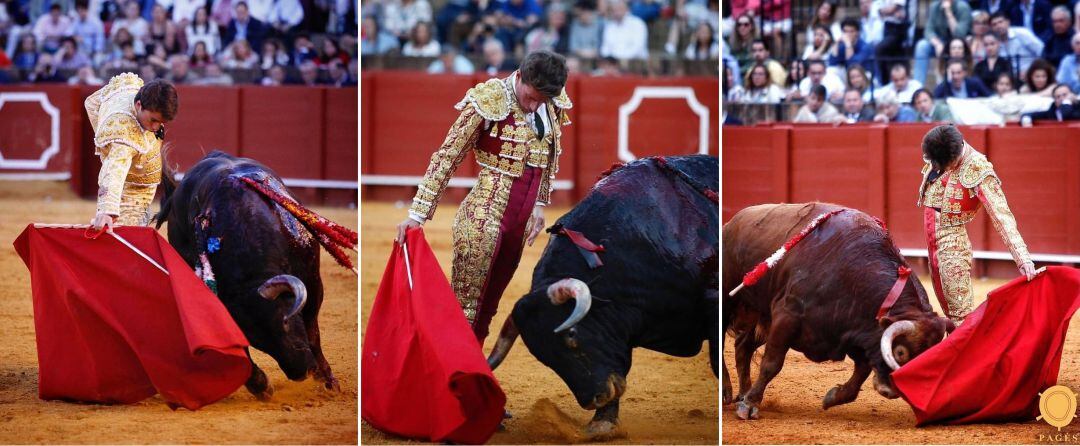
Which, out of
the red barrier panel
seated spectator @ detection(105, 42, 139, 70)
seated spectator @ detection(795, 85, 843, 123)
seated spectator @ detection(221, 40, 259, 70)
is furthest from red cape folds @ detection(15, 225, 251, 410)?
the red barrier panel

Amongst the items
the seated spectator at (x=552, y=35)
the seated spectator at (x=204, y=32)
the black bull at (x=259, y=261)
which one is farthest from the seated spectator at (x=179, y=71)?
the black bull at (x=259, y=261)

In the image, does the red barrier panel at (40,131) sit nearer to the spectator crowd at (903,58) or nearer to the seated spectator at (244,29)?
the seated spectator at (244,29)

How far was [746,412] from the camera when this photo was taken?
183 inches

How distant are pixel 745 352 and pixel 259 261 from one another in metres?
1.81

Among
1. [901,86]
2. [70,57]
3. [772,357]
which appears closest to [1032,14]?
[901,86]

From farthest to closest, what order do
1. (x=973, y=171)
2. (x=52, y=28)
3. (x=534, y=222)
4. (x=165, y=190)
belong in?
(x=52, y=28)
(x=165, y=190)
(x=973, y=171)
(x=534, y=222)

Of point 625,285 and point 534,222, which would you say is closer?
point 625,285

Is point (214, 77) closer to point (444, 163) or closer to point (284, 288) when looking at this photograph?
point (284, 288)

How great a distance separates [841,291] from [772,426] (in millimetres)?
522

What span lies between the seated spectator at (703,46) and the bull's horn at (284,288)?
7.08 m

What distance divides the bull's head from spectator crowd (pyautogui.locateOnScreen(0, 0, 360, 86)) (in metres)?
3.65

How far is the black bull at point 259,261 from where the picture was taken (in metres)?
4.65

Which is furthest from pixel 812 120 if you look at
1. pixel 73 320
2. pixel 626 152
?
pixel 626 152

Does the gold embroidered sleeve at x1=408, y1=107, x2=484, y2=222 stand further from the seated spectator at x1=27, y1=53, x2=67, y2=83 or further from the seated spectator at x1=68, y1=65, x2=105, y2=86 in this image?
the seated spectator at x1=27, y1=53, x2=67, y2=83
